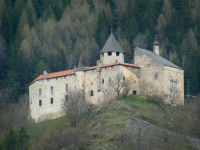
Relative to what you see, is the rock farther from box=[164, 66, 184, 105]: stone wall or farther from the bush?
box=[164, 66, 184, 105]: stone wall

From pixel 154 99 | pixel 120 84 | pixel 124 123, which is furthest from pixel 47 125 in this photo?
pixel 154 99

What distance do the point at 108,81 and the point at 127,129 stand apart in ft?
40.6

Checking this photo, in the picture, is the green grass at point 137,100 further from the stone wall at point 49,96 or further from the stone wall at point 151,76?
the stone wall at point 49,96

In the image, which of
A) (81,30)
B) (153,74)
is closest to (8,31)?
(81,30)

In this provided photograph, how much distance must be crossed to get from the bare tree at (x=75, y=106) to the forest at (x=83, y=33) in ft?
57.9

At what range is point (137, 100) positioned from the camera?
56875 mm

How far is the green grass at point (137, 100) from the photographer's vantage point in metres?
55.7

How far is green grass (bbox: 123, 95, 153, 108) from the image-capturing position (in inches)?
2191

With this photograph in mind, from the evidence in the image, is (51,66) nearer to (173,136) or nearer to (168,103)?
(168,103)

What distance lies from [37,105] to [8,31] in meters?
32.4

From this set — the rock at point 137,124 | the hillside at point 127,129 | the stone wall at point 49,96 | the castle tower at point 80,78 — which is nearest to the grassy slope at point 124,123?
the hillside at point 127,129

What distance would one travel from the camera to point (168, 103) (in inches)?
2338

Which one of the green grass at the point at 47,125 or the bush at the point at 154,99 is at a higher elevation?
the bush at the point at 154,99

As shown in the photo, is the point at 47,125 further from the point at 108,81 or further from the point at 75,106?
the point at 108,81
